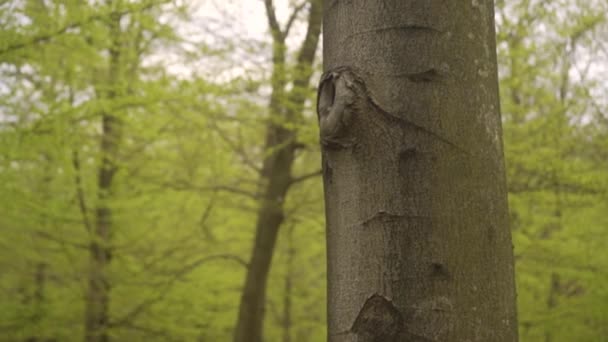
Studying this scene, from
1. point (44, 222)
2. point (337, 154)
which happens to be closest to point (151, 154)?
point (44, 222)

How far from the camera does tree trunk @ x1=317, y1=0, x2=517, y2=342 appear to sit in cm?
89

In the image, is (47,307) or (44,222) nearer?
(44,222)

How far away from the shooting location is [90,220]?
8180 millimetres

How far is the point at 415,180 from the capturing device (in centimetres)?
90

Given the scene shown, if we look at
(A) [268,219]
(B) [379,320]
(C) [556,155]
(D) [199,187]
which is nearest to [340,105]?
(B) [379,320]

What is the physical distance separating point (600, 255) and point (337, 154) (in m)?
5.91

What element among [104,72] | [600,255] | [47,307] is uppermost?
[104,72]

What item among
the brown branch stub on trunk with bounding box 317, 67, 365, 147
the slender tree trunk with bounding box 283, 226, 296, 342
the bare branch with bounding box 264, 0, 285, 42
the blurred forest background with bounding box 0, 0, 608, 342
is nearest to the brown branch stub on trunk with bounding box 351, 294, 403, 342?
the brown branch stub on trunk with bounding box 317, 67, 365, 147

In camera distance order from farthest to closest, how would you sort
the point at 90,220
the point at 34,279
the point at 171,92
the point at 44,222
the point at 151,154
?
the point at 34,279 < the point at 151,154 < the point at 90,220 < the point at 44,222 < the point at 171,92

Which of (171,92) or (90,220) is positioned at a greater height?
(171,92)

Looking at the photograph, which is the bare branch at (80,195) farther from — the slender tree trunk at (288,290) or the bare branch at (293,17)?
the slender tree trunk at (288,290)

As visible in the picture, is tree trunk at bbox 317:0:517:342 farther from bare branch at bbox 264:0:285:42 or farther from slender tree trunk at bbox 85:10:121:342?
slender tree trunk at bbox 85:10:121:342

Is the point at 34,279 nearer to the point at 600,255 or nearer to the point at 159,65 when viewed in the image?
the point at 159,65

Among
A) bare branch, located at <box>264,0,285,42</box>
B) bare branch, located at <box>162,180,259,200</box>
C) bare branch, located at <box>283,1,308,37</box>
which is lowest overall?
bare branch, located at <box>162,180,259,200</box>
